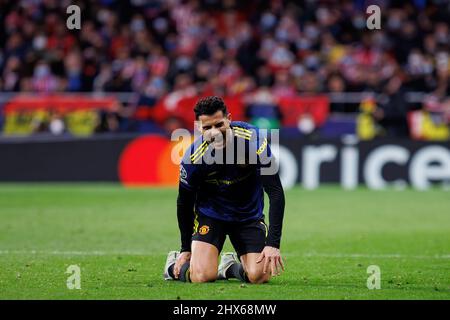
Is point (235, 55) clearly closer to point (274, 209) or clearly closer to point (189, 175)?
point (189, 175)

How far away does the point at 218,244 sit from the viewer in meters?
9.27

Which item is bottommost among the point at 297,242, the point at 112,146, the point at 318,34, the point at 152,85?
the point at 297,242

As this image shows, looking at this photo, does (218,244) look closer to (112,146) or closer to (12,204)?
(12,204)

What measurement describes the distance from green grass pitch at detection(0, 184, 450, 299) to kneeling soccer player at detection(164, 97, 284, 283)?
0.86ft

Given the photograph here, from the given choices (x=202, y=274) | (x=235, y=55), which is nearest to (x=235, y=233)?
(x=202, y=274)

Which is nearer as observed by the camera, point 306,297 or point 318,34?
point 306,297

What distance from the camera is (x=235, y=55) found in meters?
25.7

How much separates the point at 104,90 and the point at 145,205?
790 centimetres

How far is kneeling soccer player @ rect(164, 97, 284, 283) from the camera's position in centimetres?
867

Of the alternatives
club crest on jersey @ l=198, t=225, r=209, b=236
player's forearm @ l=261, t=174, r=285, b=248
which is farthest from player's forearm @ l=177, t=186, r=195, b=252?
player's forearm @ l=261, t=174, r=285, b=248

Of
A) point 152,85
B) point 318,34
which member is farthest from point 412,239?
point 318,34

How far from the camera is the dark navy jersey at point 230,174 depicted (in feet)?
29.3

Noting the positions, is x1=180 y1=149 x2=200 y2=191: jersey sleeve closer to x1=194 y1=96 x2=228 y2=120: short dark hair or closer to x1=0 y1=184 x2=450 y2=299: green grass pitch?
x1=194 y1=96 x2=228 y2=120: short dark hair

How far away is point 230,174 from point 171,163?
39.6 ft
